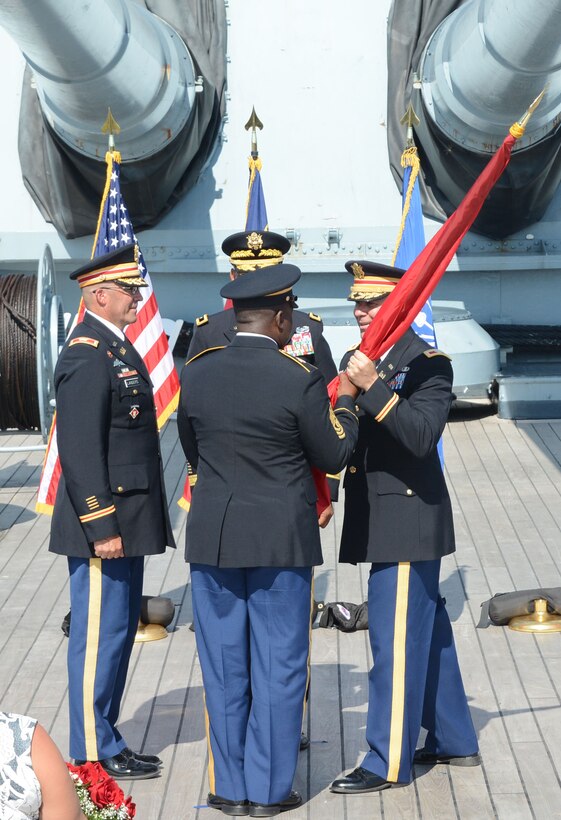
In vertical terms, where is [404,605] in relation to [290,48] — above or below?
below

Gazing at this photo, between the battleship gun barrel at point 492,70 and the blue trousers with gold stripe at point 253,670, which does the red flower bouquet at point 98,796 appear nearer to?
the blue trousers with gold stripe at point 253,670

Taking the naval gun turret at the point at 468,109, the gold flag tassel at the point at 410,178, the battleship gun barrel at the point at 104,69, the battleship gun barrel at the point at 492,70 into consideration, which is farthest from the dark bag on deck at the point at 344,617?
the naval gun turret at the point at 468,109

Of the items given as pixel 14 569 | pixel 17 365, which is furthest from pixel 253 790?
pixel 17 365

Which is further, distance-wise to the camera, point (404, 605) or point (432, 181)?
point (432, 181)

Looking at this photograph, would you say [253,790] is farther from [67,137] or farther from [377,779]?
[67,137]

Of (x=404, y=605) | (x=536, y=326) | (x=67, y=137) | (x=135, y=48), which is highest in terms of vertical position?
(x=135, y=48)

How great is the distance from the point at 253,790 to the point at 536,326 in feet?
20.6

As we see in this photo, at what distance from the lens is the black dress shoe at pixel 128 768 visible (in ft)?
11.9

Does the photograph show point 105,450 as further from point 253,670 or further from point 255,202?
point 255,202

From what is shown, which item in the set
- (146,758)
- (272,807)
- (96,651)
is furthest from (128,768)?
(272,807)

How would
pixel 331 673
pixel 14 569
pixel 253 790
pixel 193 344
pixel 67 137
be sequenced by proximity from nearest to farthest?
pixel 253 790, pixel 331 673, pixel 193 344, pixel 14 569, pixel 67 137

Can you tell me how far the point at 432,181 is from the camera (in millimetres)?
8805

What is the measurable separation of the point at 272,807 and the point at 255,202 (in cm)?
387

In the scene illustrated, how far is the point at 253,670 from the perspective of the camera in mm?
3363
